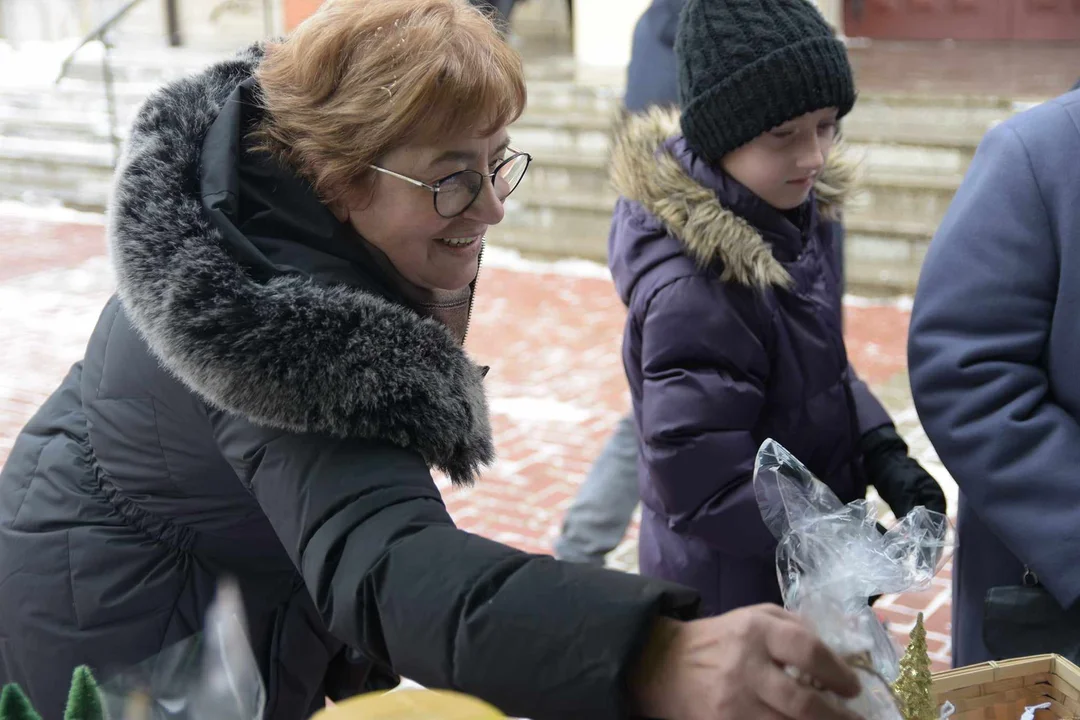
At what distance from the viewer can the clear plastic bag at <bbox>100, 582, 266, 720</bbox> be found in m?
1.46

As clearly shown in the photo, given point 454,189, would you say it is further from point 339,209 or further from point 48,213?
point 48,213

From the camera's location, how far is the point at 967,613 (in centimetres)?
218

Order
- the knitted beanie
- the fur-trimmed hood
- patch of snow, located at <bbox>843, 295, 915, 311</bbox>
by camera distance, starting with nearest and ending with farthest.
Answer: the fur-trimmed hood < the knitted beanie < patch of snow, located at <bbox>843, 295, 915, 311</bbox>

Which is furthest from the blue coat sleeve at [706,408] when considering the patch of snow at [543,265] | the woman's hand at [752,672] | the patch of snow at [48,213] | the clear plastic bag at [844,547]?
the patch of snow at [48,213]

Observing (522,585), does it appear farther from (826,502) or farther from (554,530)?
(554,530)

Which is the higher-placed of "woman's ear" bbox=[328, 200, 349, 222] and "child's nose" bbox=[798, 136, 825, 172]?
"woman's ear" bbox=[328, 200, 349, 222]

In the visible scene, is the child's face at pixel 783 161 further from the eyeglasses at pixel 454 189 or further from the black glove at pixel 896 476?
the eyeglasses at pixel 454 189

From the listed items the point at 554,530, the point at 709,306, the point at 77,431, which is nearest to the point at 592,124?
the point at 554,530

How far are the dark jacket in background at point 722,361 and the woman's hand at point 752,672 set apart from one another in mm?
1232

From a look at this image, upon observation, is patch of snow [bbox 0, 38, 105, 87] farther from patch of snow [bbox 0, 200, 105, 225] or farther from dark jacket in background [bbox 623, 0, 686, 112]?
dark jacket in background [bbox 623, 0, 686, 112]

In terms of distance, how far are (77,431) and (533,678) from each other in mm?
1101

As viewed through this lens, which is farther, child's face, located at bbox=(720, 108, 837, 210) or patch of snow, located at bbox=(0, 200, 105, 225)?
patch of snow, located at bbox=(0, 200, 105, 225)

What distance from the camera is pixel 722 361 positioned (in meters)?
2.29

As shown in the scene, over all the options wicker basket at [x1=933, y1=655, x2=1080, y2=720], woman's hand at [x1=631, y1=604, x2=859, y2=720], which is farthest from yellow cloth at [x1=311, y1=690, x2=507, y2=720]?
wicker basket at [x1=933, y1=655, x2=1080, y2=720]
